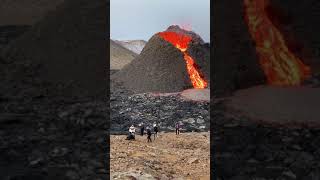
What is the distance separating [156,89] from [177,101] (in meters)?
8.40

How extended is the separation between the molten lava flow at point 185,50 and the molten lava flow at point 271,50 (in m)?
27.2

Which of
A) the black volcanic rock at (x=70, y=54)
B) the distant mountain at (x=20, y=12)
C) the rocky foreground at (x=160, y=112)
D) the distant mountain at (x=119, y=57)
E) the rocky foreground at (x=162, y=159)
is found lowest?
the rocky foreground at (x=162, y=159)

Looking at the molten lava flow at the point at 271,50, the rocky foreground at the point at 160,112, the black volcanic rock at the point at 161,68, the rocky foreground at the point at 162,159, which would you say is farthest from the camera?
the black volcanic rock at the point at 161,68

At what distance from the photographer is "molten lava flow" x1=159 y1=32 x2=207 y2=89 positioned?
41.2 m

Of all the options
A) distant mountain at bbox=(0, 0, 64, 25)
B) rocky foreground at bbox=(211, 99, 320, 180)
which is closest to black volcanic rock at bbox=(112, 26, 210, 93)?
distant mountain at bbox=(0, 0, 64, 25)

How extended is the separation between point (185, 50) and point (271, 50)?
29298 millimetres

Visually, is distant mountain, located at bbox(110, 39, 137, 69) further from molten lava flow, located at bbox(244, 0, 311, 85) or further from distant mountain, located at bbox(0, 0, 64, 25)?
molten lava flow, located at bbox(244, 0, 311, 85)

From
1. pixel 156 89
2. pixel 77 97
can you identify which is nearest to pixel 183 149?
pixel 77 97

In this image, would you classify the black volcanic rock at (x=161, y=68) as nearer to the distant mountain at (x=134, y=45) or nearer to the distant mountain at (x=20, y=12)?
the distant mountain at (x=20, y=12)

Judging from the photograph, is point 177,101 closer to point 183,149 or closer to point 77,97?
point 183,149

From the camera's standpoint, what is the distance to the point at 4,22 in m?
13.9

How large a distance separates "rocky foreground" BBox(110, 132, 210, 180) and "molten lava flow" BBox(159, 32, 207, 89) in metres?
20.5

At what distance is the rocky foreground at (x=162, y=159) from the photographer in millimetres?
12867

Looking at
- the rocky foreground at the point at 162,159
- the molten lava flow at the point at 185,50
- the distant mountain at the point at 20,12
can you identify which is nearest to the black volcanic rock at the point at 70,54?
the distant mountain at the point at 20,12
